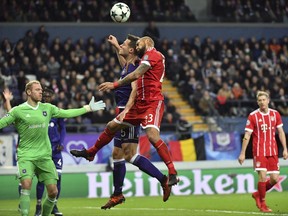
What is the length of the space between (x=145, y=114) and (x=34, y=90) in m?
1.84

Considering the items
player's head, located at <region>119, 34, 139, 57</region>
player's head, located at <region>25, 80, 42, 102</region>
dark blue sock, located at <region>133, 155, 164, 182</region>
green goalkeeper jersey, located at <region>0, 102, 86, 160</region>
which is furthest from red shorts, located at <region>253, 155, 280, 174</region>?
player's head, located at <region>25, 80, 42, 102</region>

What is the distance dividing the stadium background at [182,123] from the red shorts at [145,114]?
8.38 meters

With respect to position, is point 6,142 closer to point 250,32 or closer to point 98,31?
point 98,31

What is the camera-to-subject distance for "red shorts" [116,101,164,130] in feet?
44.8

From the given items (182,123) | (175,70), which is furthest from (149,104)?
(175,70)

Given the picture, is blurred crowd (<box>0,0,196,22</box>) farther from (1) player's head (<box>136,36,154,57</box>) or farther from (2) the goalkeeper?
(2) the goalkeeper

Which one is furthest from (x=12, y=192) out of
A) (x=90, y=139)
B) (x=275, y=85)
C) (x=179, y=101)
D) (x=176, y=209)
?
(x=275, y=85)

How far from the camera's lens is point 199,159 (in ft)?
84.8

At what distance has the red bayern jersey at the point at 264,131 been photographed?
1700cm

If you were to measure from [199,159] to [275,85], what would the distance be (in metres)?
→ 6.57

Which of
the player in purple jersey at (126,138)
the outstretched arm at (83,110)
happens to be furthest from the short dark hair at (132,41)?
the outstretched arm at (83,110)

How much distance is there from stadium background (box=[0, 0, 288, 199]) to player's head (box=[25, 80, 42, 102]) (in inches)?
343

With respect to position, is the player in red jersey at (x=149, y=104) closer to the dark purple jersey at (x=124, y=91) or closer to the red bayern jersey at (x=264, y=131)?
the dark purple jersey at (x=124, y=91)

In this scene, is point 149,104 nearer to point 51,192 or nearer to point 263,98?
point 51,192
